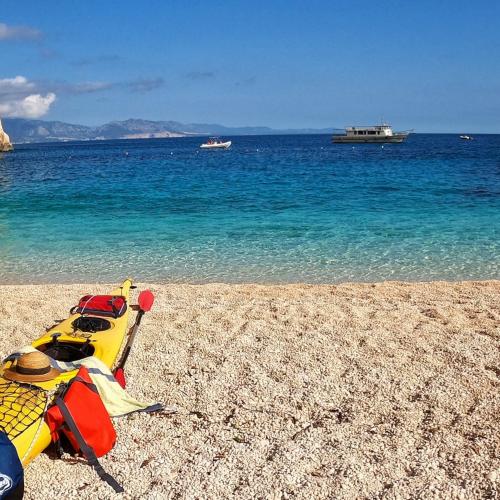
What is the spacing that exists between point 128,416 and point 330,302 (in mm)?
4549

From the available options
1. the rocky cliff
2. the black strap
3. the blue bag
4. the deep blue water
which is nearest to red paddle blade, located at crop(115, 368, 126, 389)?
the black strap

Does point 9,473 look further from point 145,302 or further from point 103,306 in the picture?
point 145,302

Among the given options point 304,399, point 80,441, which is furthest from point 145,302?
point 80,441

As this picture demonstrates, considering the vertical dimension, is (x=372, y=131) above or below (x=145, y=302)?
above

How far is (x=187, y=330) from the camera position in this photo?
7.67m

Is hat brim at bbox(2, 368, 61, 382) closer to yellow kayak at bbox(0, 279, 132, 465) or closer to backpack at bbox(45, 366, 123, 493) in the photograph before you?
yellow kayak at bbox(0, 279, 132, 465)

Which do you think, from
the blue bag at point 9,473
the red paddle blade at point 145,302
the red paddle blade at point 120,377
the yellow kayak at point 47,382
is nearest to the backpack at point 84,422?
the yellow kayak at point 47,382

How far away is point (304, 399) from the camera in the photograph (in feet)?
18.7

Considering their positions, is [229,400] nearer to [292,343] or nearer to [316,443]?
[316,443]

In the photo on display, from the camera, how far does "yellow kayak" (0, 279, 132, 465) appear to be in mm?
4297

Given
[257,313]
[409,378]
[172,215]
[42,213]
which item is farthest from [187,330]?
[42,213]

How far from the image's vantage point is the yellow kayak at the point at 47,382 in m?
4.30

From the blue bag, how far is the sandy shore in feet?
1.89

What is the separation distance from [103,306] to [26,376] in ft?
6.46
